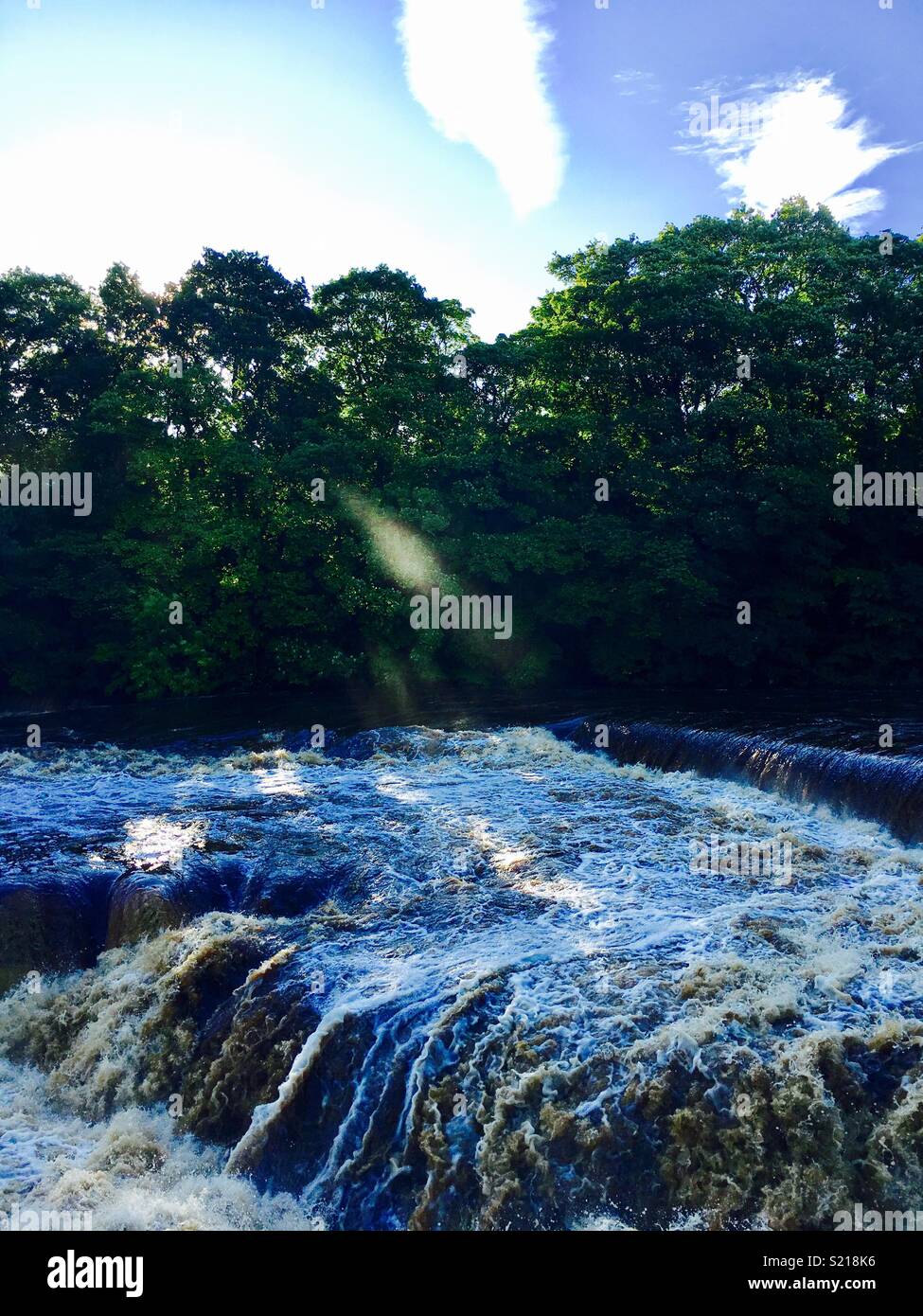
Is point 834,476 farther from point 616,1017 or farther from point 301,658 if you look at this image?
point 616,1017

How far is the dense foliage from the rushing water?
12.7 metres

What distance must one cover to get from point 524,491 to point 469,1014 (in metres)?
21.1

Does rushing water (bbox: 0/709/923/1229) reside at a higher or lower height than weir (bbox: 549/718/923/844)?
lower

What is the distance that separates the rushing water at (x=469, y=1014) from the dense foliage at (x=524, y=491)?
41.7 ft

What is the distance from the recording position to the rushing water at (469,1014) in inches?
220

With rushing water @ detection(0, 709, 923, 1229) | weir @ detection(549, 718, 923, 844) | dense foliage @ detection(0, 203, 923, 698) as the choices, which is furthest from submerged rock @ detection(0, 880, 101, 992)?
dense foliage @ detection(0, 203, 923, 698)

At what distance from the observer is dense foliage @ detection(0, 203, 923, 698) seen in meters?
24.2

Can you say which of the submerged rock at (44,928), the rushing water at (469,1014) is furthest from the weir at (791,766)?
the submerged rock at (44,928)

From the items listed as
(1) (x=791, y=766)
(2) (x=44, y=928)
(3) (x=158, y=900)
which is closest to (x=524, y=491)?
(1) (x=791, y=766)

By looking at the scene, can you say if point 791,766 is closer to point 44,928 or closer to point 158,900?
point 158,900

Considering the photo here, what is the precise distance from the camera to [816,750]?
1336cm

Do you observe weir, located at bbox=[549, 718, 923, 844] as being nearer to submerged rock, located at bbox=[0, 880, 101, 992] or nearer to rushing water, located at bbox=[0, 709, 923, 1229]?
rushing water, located at bbox=[0, 709, 923, 1229]

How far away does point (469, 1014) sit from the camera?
682 cm

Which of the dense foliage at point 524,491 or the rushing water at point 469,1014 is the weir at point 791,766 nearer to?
the rushing water at point 469,1014
